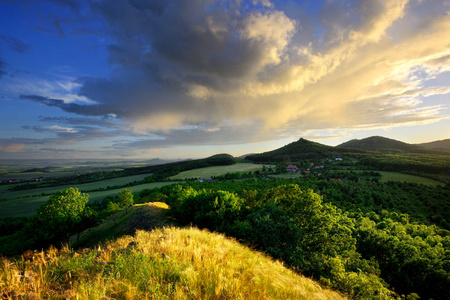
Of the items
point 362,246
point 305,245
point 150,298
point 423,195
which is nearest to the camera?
point 150,298

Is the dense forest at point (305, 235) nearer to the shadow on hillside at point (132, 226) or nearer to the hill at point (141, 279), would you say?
the shadow on hillside at point (132, 226)

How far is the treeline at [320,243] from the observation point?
714 inches

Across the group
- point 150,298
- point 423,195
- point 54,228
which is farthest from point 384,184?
point 54,228

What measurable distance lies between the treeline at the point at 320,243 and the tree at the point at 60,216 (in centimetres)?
1523

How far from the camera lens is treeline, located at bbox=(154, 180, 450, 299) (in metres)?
18.1

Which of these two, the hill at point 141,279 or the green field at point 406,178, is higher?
the hill at point 141,279

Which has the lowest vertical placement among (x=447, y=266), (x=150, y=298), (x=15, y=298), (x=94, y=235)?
(x=447, y=266)

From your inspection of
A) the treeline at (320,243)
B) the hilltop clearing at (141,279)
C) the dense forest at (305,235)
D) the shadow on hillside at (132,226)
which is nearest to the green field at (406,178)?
the dense forest at (305,235)

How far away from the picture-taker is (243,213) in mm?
27141

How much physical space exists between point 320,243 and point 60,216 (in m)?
37.0

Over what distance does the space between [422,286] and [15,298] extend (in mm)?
54027

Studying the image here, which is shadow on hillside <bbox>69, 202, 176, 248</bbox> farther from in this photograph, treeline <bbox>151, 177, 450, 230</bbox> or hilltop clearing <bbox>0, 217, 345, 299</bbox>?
treeline <bbox>151, 177, 450, 230</bbox>

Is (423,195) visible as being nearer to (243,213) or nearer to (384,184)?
(384,184)

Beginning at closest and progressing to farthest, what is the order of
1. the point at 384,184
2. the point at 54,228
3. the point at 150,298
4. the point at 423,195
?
1. the point at 150,298
2. the point at 54,228
3. the point at 423,195
4. the point at 384,184
